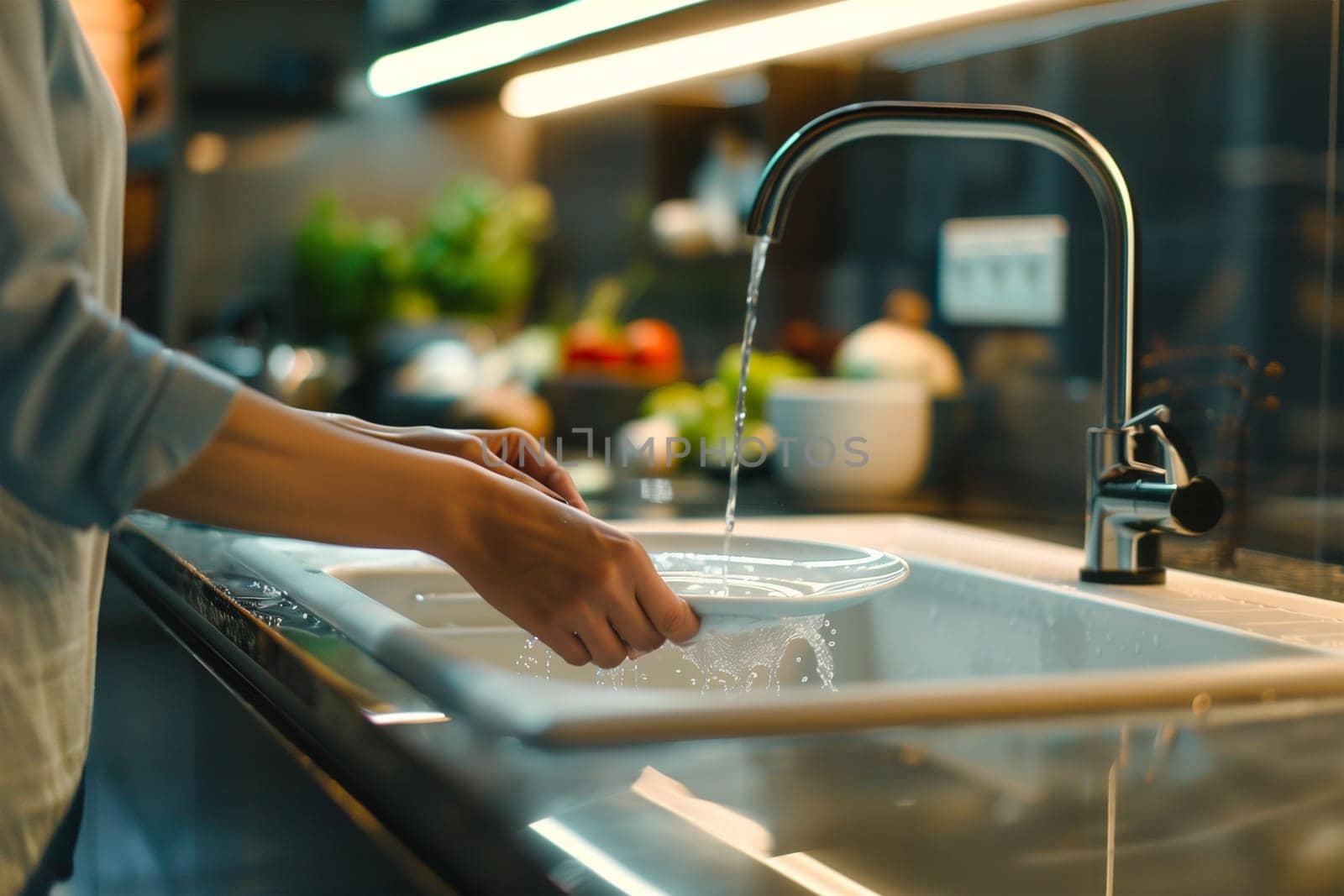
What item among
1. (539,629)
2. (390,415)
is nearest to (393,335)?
(390,415)

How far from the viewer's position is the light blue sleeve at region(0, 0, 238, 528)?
0.49 m

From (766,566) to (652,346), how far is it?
1.30 m

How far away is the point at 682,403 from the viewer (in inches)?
68.5

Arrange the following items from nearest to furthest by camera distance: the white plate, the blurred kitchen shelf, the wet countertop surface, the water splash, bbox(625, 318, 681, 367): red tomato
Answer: the wet countertop surface
the water splash
the white plate
bbox(625, 318, 681, 367): red tomato
the blurred kitchen shelf

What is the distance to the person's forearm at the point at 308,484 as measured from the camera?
1.73ft

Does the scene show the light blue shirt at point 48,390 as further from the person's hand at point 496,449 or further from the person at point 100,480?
the person's hand at point 496,449

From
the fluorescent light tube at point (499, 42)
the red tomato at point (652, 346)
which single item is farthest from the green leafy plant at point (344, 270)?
the red tomato at point (652, 346)

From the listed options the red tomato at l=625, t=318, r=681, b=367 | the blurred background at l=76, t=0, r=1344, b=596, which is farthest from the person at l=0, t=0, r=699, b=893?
the red tomato at l=625, t=318, r=681, b=367

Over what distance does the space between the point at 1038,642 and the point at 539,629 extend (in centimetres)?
42

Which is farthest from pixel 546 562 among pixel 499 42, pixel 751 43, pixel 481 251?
pixel 481 251

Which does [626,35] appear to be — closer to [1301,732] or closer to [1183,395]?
[1183,395]

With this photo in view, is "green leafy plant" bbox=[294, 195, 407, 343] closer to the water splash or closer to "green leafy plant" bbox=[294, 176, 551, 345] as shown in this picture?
"green leafy plant" bbox=[294, 176, 551, 345]

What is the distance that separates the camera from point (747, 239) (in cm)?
210

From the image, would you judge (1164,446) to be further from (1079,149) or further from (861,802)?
(861,802)
